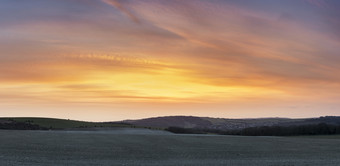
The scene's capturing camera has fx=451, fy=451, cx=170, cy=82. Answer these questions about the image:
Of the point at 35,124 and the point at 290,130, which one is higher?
the point at 35,124

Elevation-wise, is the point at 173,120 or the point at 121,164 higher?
the point at 173,120

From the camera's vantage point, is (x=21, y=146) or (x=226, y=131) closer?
(x=21, y=146)

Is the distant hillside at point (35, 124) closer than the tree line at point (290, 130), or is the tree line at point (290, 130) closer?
the distant hillside at point (35, 124)

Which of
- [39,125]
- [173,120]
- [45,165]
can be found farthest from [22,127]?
[45,165]

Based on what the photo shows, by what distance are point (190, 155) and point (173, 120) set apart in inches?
2444

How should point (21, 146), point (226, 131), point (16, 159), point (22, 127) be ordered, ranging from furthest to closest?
point (226, 131)
point (22, 127)
point (21, 146)
point (16, 159)

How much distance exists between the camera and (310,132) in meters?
78.4

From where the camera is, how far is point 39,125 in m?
80.6

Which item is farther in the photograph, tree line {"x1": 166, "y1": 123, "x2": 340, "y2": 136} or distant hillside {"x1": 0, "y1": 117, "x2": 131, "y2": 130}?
tree line {"x1": 166, "y1": 123, "x2": 340, "y2": 136}

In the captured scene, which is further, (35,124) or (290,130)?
(35,124)

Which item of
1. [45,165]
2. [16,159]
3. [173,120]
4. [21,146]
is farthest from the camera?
[173,120]

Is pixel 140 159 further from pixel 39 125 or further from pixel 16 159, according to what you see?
pixel 39 125

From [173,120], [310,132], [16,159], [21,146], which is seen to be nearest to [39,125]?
[173,120]

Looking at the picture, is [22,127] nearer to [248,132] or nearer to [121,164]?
[248,132]
